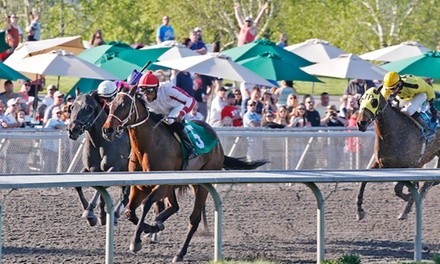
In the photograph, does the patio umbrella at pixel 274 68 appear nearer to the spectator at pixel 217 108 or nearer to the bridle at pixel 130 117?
the spectator at pixel 217 108

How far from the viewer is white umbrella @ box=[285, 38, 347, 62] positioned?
64.3ft

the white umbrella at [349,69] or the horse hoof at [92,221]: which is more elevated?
the white umbrella at [349,69]

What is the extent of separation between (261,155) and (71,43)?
7.37 metres

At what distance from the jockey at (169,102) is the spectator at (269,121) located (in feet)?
12.8

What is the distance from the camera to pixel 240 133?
43.5ft

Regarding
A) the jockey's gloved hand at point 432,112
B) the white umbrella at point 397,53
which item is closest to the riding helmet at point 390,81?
the jockey's gloved hand at point 432,112

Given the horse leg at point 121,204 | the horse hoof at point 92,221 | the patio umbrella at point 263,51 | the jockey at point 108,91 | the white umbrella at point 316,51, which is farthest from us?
the white umbrella at point 316,51

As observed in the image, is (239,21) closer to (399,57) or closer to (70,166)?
(399,57)

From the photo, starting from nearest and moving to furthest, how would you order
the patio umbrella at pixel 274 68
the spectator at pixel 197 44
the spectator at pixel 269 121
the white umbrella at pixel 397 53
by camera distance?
the spectator at pixel 269 121 < the patio umbrella at pixel 274 68 < the spectator at pixel 197 44 < the white umbrella at pixel 397 53

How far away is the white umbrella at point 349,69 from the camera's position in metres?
17.0

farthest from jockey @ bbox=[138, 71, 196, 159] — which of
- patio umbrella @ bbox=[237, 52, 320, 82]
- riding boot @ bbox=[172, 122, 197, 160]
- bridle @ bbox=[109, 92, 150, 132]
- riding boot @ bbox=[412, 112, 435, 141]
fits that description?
patio umbrella @ bbox=[237, 52, 320, 82]

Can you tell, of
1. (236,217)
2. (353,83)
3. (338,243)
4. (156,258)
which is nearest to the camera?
(156,258)

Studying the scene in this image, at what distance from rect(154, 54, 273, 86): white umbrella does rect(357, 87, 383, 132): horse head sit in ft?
13.0

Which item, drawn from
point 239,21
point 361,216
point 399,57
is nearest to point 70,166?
point 361,216
